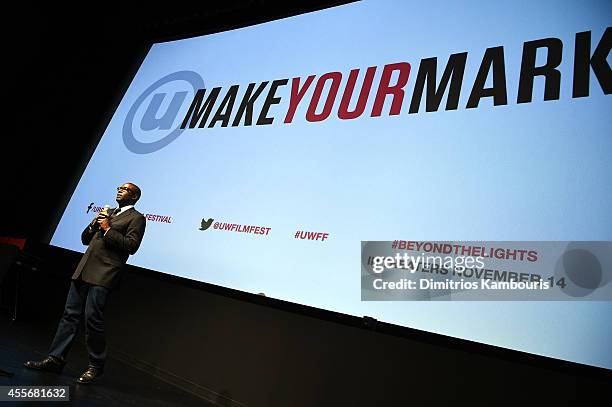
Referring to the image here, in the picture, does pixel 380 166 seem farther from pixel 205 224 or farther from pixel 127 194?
pixel 127 194

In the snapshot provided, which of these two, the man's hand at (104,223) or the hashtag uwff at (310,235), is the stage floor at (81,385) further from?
the hashtag uwff at (310,235)

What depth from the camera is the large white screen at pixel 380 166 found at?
2.43 meters

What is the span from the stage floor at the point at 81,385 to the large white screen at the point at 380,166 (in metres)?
0.79

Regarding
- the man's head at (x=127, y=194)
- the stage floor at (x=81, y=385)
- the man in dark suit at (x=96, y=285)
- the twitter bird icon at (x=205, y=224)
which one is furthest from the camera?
the twitter bird icon at (x=205, y=224)

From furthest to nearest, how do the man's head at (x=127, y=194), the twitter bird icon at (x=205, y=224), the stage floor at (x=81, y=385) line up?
1. the twitter bird icon at (x=205, y=224)
2. the man's head at (x=127, y=194)
3. the stage floor at (x=81, y=385)

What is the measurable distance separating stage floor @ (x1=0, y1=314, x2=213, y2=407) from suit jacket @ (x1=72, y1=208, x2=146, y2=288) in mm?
607

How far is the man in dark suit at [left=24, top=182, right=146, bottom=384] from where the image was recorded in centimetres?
311

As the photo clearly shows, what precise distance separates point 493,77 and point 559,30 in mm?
400

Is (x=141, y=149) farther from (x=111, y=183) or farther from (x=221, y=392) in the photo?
(x=221, y=392)

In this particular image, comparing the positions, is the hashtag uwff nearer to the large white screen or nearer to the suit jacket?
the large white screen

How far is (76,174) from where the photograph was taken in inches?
203

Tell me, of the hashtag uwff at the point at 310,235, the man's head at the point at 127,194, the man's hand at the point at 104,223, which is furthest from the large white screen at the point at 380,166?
the man's hand at the point at 104,223

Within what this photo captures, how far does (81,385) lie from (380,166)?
2203mm

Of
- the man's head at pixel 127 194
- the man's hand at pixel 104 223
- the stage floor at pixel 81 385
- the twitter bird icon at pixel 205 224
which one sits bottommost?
the stage floor at pixel 81 385
